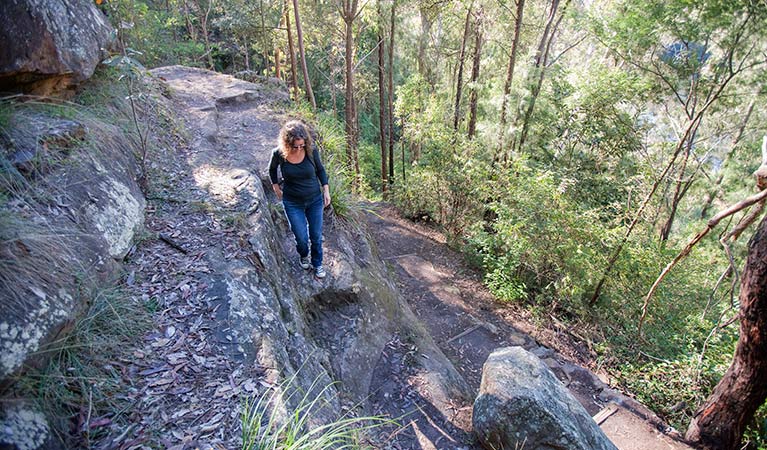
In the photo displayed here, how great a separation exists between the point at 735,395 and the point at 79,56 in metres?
7.98

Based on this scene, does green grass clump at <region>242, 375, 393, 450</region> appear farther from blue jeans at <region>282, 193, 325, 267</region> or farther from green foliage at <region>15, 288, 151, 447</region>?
blue jeans at <region>282, 193, 325, 267</region>

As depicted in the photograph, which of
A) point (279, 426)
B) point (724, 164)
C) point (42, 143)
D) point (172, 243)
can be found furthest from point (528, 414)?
point (724, 164)

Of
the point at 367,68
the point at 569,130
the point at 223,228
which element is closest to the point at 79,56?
the point at 223,228

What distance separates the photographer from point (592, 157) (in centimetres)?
1045

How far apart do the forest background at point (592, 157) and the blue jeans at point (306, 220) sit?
4.73 feet

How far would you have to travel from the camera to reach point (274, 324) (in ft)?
9.69

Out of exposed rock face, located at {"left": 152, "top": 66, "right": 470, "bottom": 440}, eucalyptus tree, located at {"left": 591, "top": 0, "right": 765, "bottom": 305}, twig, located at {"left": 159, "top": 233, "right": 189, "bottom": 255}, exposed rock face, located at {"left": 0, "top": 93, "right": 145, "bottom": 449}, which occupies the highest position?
eucalyptus tree, located at {"left": 591, "top": 0, "right": 765, "bottom": 305}

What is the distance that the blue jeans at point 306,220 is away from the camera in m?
3.76

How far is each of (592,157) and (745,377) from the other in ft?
25.7

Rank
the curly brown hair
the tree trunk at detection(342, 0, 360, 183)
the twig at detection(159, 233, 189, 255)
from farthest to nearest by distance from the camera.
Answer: the tree trunk at detection(342, 0, 360, 183) < the curly brown hair < the twig at detection(159, 233, 189, 255)

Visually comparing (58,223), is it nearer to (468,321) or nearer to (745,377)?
(468,321)

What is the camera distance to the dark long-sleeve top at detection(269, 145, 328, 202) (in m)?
3.60

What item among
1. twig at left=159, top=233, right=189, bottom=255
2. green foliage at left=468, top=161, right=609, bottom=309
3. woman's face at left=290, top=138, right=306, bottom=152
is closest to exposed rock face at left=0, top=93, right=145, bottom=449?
twig at left=159, top=233, right=189, bottom=255

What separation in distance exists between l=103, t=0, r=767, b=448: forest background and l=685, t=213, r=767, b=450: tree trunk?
0.88ft
